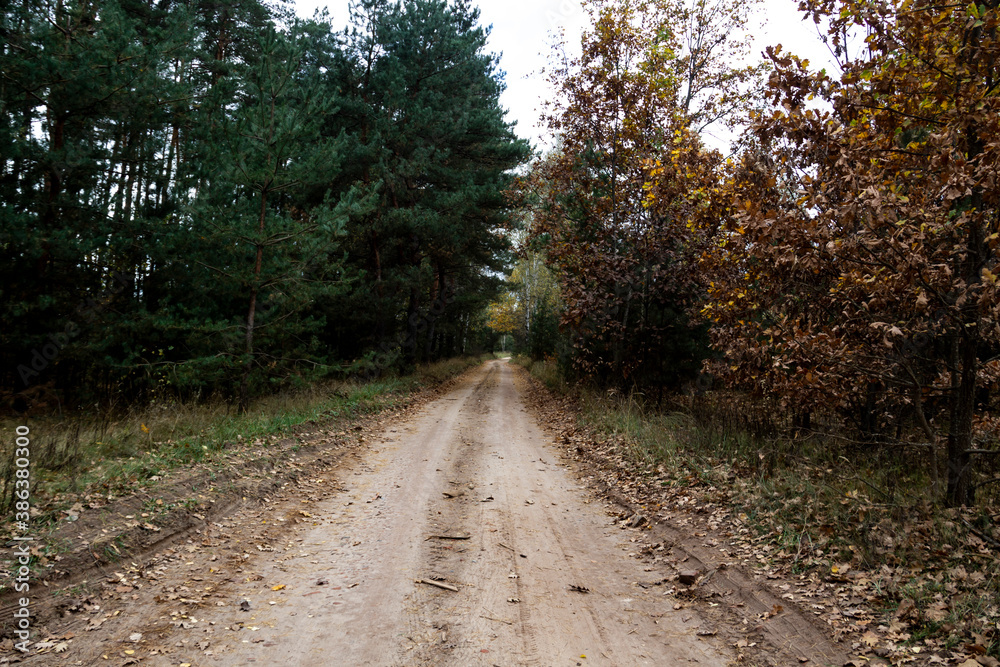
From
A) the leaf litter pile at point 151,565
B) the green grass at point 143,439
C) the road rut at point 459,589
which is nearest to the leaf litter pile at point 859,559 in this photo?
the road rut at point 459,589

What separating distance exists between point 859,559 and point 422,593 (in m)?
3.88

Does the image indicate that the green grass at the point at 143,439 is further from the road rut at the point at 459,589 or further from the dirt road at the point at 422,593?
the road rut at the point at 459,589

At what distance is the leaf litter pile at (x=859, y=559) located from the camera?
3.63 m

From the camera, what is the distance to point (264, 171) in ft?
35.7

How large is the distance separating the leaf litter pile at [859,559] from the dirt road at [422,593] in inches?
29.7

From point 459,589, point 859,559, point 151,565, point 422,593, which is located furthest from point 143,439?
point 859,559

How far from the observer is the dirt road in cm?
371

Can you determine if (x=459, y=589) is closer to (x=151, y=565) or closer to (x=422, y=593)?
(x=422, y=593)

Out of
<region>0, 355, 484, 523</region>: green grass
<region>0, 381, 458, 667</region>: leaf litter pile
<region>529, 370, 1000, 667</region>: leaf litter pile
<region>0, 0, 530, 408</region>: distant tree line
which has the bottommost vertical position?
<region>0, 381, 458, 667</region>: leaf litter pile

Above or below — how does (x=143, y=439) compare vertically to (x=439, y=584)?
above

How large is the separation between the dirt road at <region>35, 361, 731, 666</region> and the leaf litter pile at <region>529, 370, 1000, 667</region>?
76 cm

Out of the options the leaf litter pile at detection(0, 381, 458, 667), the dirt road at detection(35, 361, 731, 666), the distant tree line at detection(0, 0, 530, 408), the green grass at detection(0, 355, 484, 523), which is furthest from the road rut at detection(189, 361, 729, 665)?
the distant tree line at detection(0, 0, 530, 408)

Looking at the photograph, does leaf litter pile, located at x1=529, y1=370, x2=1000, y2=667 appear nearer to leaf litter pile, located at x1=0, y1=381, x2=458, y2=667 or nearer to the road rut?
the road rut

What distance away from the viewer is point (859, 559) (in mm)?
4660
